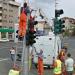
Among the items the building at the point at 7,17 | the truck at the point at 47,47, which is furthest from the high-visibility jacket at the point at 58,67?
the building at the point at 7,17

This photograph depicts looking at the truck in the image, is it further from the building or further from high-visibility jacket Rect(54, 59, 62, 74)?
the building

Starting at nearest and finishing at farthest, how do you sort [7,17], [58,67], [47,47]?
[58,67] < [47,47] < [7,17]

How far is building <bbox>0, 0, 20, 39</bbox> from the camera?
14668cm

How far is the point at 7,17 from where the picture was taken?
516 feet

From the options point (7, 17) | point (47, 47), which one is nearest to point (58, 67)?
point (47, 47)

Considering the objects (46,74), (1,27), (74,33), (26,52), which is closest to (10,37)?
(1,27)

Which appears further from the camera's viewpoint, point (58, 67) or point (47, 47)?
point (47, 47)

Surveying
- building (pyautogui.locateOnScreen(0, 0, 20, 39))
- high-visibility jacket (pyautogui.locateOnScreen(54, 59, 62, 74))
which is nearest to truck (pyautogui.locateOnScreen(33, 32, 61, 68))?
high-visibility jacket (pyautogui.locateOnScreen(54, 59, 62, 74))

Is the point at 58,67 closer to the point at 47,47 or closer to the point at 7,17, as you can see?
the point at 47,47

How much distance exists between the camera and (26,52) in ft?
65.9

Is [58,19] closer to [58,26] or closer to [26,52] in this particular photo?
[58,26]

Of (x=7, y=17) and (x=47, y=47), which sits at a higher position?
(x=7, y=17)

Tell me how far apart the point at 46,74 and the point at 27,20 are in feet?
32.3

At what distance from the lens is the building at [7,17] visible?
481 ft
